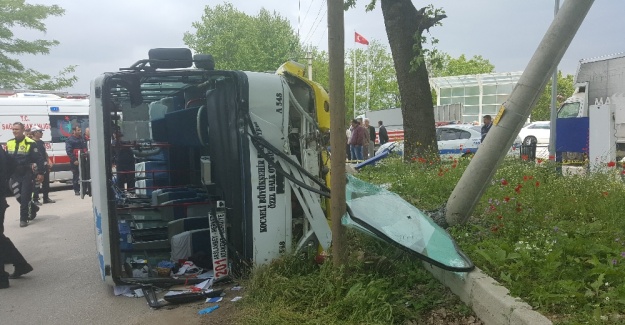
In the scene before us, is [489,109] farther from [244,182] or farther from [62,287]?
[62,287]

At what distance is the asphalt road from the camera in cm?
446

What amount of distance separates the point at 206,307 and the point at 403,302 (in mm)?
1847

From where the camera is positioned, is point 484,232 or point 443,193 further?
point 443,193

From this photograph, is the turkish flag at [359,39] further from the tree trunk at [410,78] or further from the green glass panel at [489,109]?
the tree trunk at [410,78]

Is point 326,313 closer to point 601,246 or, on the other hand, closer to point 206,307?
point 206,307

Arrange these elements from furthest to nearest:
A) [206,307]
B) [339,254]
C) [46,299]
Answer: [46,299] → [206,307] → [339,254]

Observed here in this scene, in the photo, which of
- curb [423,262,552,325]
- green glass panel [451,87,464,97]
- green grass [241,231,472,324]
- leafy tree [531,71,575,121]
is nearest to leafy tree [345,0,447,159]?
green grass [241,231,472,324]

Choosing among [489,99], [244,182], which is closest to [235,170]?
[244,182]

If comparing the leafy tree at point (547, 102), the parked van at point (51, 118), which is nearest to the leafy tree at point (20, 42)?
the parked van at point (51, 118)

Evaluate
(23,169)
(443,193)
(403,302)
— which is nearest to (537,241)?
(403,302)

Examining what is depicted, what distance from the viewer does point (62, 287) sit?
534cm

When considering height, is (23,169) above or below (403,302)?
above

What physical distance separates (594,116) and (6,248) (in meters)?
12.1

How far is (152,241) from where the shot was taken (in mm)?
5543
